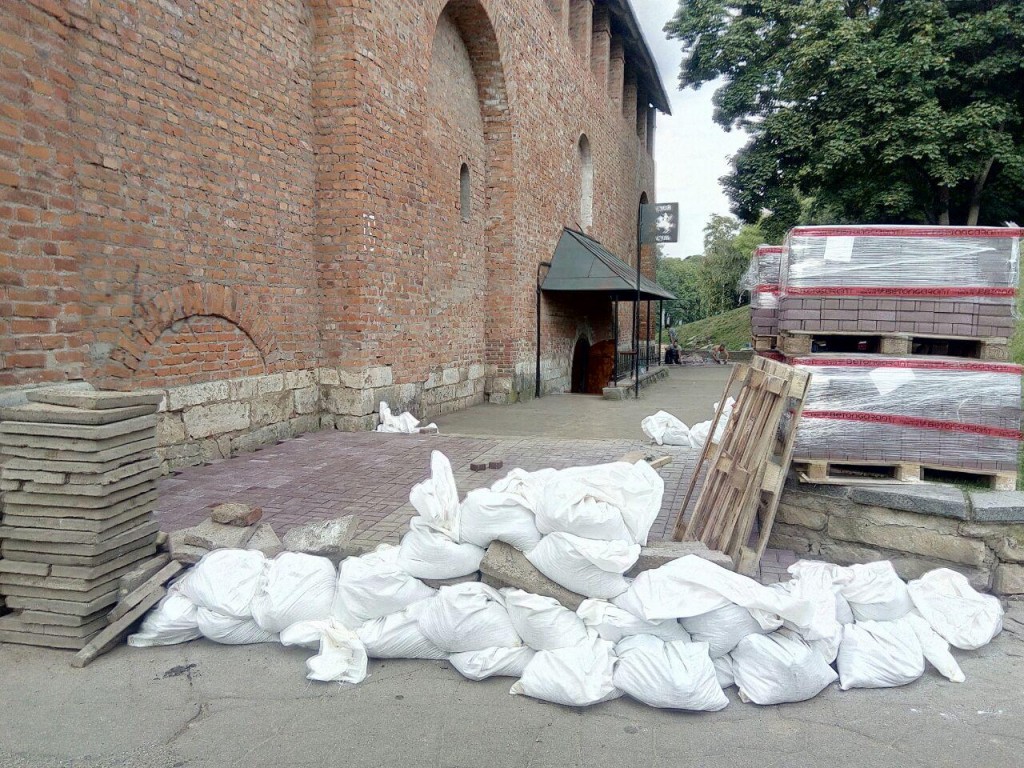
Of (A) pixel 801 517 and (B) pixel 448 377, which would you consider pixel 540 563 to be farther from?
(B) pixel 448 377

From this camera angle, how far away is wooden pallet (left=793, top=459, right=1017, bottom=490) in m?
4.07

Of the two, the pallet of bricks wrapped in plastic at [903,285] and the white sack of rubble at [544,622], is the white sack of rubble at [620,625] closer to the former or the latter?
the white sack of rubble at [544,622]

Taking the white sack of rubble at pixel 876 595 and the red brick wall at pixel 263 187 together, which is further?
the red brick wall at pixel 263 187

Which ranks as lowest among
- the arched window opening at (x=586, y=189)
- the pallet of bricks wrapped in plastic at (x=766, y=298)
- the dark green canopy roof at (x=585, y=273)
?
the pallet of bricks wrapped in plastic at (x=766, y=298)

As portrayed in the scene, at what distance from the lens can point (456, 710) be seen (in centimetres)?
282

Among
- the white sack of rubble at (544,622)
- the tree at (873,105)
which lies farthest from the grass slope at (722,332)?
the white sack of rubble at (544,622)

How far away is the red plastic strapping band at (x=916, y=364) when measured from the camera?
401 centimetres

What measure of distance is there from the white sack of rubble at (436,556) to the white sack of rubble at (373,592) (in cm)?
7

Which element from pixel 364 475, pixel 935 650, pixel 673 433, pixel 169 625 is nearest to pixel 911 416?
pixel 935 650

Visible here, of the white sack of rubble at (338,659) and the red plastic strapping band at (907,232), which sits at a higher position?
the red plastic strapping band at (907,232)

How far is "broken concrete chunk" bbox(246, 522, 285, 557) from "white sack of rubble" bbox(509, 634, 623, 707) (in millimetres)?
1529

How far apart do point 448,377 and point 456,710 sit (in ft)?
24.8

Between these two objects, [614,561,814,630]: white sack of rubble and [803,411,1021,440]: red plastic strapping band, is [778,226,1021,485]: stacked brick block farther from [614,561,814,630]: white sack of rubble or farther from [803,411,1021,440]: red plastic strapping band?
[614,561,814,630]: white sack of rubble

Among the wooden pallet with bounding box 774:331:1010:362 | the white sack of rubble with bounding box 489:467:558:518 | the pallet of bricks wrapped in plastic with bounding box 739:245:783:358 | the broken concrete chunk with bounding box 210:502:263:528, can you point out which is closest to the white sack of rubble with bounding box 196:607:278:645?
the broken concrete chunk with bounding box 210:502:263:528
